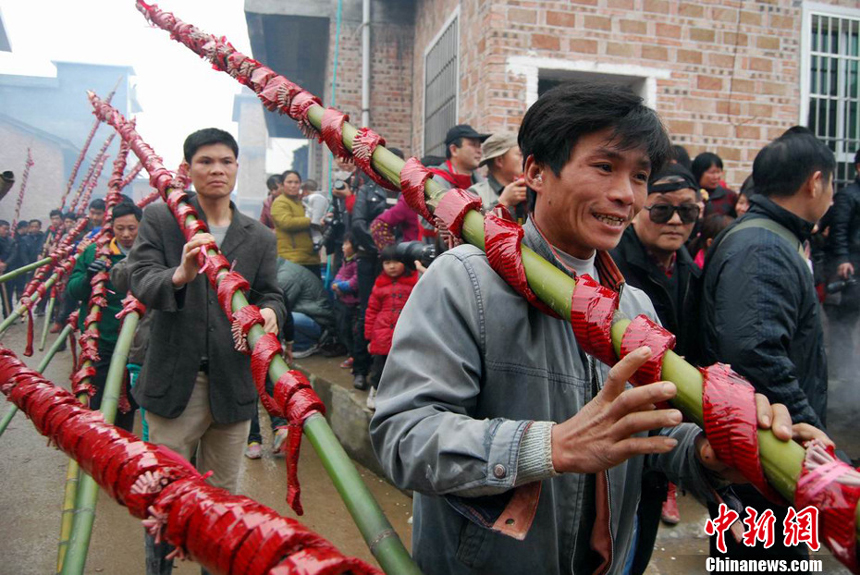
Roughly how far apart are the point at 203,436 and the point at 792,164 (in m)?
2.86

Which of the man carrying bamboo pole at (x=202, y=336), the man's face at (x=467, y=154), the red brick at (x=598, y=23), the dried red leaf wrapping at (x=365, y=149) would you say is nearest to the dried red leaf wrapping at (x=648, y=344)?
the dried red leaf wrapping at (x=365, y=149)

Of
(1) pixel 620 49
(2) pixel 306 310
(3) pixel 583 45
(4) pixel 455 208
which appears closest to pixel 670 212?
(4) pixel 455 208

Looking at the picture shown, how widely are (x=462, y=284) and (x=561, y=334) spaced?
26cm

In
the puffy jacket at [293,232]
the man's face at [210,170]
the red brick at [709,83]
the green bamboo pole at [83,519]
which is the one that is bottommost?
the green bamboo pole at [83,519]

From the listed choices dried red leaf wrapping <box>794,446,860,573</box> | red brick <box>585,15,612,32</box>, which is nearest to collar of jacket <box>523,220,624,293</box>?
dried red leaf wrapping <box>794,446,860,573</box>

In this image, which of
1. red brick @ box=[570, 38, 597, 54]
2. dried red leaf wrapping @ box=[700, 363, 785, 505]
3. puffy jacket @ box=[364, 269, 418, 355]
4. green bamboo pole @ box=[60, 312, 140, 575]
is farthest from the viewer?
red brick @ box=[570, 38, 597, 54]

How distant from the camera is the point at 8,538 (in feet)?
12.6

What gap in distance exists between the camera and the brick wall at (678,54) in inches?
251

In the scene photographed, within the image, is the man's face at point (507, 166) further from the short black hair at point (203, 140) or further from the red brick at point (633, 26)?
the red brick at point (633, 26)

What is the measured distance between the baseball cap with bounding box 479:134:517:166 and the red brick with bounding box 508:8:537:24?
2.86 metres

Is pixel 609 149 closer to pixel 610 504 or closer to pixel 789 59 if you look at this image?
pixel 610 504

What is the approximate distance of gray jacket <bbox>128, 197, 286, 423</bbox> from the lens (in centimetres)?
282

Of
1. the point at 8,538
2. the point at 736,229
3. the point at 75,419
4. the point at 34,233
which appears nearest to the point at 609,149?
the point at 75,419

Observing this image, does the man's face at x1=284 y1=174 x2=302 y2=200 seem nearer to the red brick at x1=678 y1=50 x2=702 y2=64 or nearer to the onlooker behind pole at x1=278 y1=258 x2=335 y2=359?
the onlooker behind pole at x1=278 y1=258 x2=335 y2=359
